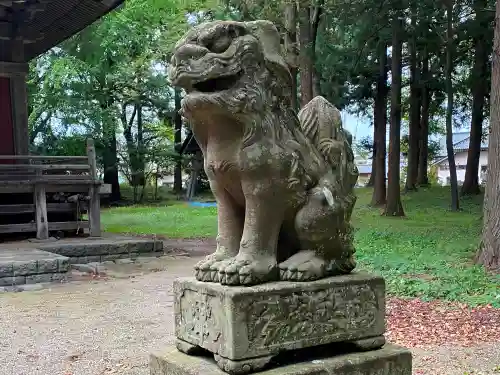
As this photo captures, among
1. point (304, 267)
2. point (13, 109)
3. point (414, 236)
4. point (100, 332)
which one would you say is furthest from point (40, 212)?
point (304, 267)

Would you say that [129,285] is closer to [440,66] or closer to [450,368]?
[450,368]

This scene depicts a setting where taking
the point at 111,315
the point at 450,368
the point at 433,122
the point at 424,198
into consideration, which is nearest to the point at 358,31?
the point at 424,198

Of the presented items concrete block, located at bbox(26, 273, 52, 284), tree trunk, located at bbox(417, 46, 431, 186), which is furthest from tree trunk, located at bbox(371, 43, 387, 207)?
concrete block, located at bbox(26, 273, 52, 284)

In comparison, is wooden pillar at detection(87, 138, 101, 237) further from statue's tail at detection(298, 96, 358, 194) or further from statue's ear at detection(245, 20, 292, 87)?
statue's ear at detection(245, 20, 292, 87)

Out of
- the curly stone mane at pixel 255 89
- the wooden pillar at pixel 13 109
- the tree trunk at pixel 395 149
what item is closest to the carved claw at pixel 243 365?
the curly stone mane at pixel 255 89

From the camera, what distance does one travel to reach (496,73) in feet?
27.4

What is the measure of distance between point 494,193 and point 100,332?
5.46 m

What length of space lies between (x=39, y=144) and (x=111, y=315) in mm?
18652

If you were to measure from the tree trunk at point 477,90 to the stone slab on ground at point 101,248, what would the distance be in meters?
10.4

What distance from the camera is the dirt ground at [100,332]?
509cm

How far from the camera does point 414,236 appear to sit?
1248 cm

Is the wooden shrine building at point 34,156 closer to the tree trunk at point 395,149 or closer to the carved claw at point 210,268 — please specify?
the tree trunk at point 395,149

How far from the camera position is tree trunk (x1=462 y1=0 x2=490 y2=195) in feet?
53.5

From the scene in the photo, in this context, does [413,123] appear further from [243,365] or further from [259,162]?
[243,365]
